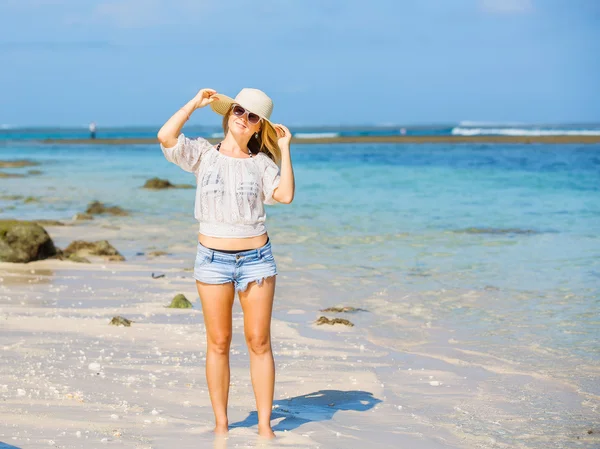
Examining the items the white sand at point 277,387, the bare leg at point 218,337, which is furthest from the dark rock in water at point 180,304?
the bare leg at point 218,337

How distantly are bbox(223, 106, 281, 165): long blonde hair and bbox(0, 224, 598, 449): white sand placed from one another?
1.71 m

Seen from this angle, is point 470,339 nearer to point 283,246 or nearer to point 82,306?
point 82,306

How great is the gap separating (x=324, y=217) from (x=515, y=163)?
86.5 feet

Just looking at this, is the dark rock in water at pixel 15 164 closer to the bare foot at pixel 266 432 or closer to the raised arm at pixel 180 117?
the raised arm at pixel 180 117

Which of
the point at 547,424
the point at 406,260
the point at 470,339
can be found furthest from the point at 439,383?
the point at 406,260

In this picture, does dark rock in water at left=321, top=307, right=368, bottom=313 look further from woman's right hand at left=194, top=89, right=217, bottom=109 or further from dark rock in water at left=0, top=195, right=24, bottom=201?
dark rock in water at left=0, top=195, right=24, bottom=201

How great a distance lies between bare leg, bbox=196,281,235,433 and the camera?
5.18m

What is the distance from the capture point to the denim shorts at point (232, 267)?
16.8ft

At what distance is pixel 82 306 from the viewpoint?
9.33 m

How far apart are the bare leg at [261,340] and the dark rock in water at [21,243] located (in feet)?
24.5

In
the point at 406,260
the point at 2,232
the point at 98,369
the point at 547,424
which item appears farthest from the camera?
the point at 406,260

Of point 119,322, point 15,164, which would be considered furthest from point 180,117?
point 15,164

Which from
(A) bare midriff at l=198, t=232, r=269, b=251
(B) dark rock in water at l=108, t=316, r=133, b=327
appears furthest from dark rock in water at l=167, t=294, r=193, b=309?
(A) bare midriff at l=198, t=232, r=269, b=251

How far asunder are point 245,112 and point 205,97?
262 mm
